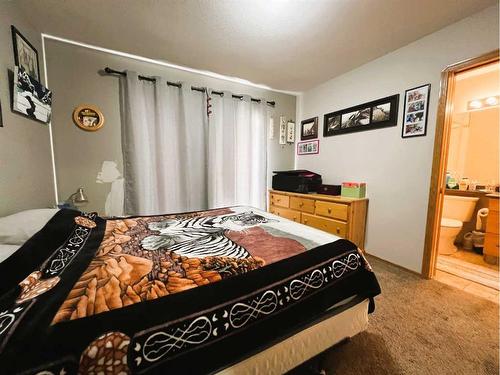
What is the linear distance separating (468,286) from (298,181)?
1997 millimetres

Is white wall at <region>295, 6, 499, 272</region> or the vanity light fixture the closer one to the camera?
white wall at <region>295, 6, 499, 272</region>

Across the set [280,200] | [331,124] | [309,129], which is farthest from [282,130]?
[280,200]

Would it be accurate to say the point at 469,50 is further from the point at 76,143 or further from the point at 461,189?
the point at 76,143

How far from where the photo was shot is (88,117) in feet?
7.38

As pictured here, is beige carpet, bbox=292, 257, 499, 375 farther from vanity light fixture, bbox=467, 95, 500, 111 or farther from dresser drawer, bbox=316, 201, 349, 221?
vanity light fixture, bbox=467, 95, 500, 111

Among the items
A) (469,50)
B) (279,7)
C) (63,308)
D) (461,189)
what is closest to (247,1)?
(279,7)

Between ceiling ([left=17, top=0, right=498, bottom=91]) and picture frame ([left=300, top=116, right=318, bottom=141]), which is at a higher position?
ceiling ([left=17, top=0, right=498, bottom=91])

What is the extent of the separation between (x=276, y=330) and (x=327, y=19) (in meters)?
2.30

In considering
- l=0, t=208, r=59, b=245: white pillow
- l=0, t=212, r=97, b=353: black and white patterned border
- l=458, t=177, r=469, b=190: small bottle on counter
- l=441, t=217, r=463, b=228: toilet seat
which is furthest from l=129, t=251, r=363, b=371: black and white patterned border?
l=458, t=177, r=469, b=190: small bottle on counter

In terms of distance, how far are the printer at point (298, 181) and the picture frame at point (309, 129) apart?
70 centimetres

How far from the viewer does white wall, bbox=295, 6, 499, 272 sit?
1793 millimetres

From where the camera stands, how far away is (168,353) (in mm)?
663

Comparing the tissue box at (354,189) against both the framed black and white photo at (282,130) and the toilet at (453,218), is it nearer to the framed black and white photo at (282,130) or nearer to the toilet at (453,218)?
the toilet at (453,218)

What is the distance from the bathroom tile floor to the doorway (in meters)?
0.05
